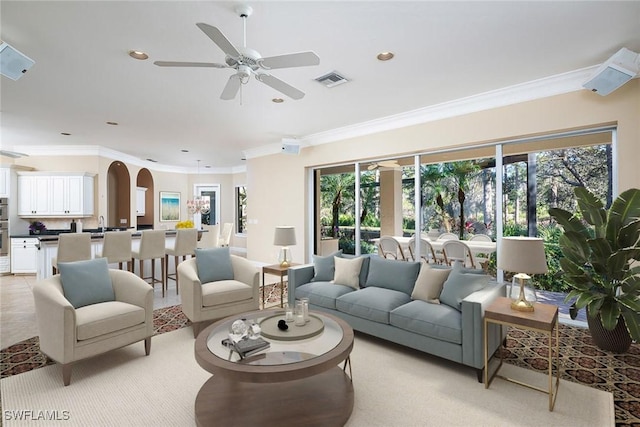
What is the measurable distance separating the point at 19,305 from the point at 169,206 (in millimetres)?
6527

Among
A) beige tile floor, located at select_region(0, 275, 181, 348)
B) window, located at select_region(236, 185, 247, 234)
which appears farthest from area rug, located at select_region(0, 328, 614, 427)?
window, located at select_region(236, 185, 247, 234)

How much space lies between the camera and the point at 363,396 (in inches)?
102

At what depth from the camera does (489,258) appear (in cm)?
474

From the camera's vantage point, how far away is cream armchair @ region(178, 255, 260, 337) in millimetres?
3779

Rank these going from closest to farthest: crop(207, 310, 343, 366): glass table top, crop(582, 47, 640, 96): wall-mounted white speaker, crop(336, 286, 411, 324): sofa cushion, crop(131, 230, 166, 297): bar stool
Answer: crop(207, 310, 343, 366): glass table top → crop(582, 47, 640, 96): wall-mounted white speaker → crop(336, 286, 411, 324): sofa cushion → crop(131, 230, 166, 297): bar stool

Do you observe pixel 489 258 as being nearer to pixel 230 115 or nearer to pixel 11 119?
pixel 230 115

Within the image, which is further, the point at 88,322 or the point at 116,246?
the point at 116,246

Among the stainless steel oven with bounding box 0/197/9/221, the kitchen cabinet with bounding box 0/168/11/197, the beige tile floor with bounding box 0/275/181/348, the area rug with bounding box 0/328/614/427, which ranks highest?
the kitchen cabinet with bounding box 0/168/11/197

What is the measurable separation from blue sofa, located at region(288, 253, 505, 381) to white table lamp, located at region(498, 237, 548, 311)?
0.30m

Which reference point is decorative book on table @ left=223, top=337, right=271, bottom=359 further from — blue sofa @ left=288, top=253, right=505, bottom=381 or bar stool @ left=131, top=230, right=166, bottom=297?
bar stool @ left=131, top=230, right=166, bottom=297

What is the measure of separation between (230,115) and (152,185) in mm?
6789

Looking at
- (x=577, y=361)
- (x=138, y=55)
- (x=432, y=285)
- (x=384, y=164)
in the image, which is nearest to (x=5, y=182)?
(x=138, y=55)

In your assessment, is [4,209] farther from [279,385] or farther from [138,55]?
[279,385]

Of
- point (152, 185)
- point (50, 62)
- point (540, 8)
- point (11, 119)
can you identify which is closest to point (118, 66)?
point (50, 62)
